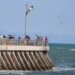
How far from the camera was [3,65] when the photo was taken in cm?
5412

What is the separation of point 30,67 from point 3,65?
3.54 metres

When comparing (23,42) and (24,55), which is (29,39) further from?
(24,55)

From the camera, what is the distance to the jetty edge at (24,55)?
180ft

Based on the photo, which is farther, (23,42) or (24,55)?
(23,42)

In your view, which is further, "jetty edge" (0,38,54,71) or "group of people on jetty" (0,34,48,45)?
"group of people on jetty" (0,34,48,45)

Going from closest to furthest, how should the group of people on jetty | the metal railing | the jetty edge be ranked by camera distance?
the jetty edge < the metal railing < the group of people on jetty

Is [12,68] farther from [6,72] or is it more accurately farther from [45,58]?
[45,58]

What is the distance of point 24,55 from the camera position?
2226 inches

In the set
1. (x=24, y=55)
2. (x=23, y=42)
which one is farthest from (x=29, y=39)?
(x=24, y=55)

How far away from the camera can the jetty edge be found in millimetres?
54719

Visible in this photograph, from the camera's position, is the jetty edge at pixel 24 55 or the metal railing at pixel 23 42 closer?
the jetty edge at pixel 24 55

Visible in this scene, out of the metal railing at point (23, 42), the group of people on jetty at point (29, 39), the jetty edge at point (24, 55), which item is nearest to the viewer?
the jetty edge at point (24, 55)

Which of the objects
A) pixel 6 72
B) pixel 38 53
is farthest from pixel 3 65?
pixel 38 53

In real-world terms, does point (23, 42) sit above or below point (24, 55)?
above
